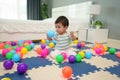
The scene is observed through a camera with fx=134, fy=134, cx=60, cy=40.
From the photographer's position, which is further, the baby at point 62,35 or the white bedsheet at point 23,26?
the white bedsheet at point 23,26

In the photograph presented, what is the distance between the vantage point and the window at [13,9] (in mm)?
4475

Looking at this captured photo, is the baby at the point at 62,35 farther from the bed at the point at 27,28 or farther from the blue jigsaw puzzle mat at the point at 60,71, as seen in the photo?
the bed at the point at 27,28

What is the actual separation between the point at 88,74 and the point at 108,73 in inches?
7.9

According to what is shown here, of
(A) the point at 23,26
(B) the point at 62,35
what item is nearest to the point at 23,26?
(A) the point at 23,26

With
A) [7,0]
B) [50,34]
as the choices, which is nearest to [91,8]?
A: [50,34]

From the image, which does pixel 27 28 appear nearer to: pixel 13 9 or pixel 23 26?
pixel 23 26

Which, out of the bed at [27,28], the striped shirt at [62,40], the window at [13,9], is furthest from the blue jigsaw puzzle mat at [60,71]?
the window at [13,9]

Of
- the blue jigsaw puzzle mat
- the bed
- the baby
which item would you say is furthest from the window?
the blue jigsaw puzzle mat

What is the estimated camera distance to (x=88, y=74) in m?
1.20

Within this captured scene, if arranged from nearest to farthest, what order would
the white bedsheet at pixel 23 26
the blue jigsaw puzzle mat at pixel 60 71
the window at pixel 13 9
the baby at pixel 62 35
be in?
1. the blue jigsaw puzzle mat at pixel 60 71
2. the baby at pixel 62 35
3. the white bedsheet at pixel 23 26
4. the window at pixel 13 9

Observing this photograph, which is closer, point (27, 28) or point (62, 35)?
point (62, 35)

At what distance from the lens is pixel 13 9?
468cm

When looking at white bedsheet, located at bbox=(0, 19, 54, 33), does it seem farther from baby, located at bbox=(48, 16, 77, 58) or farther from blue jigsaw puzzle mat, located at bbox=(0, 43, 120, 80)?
blue jigsaw puzzle mat, located at bbox=(0, 43, 120, 80)

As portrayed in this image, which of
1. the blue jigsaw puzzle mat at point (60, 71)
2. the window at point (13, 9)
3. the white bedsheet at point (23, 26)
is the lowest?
the blue jigsaw puzzle mat at point (60, 71)
